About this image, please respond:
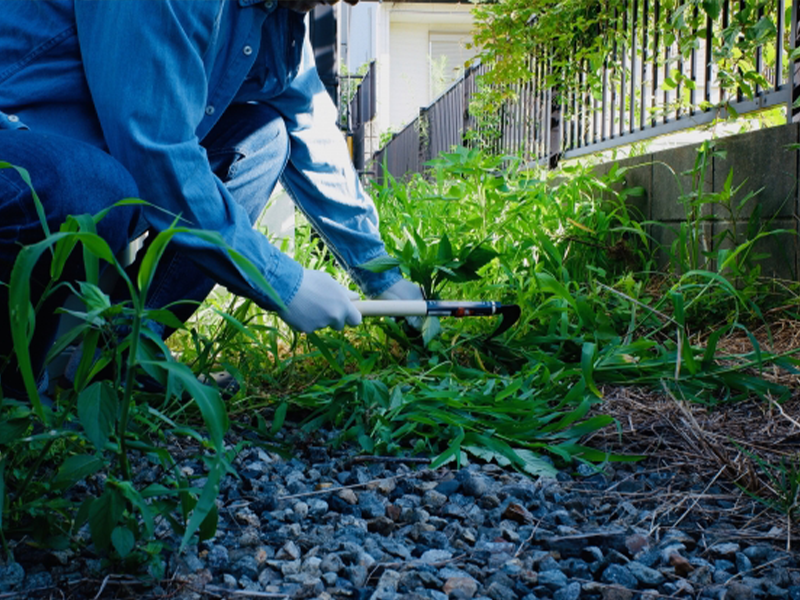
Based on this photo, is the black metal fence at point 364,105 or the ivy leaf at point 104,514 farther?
the black metal fence at point 364,105

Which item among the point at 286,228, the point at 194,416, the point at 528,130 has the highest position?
the point at 528,130

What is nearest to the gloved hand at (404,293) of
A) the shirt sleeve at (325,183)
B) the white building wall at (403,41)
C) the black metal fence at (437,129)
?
the shirt sleeve at (325,183)

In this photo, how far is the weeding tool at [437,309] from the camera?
166cm

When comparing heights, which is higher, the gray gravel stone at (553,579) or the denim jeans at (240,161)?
the denim jeans at (240,161)

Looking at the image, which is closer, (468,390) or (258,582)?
→ (258,582)

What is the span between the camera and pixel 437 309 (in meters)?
1.81

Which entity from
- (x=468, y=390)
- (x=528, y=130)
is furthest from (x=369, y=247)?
(x=528, y=130)

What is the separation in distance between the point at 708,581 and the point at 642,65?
9.37ft

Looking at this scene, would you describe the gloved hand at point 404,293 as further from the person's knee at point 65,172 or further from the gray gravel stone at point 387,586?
the gray gravel stone at point 387,586

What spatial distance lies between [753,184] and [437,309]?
3.93 feet

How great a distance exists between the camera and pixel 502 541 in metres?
1.06

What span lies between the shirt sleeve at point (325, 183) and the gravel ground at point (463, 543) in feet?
2.51

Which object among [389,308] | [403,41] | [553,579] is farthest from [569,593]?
[403,41]

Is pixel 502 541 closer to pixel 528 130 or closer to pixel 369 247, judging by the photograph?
pixel 369 247
